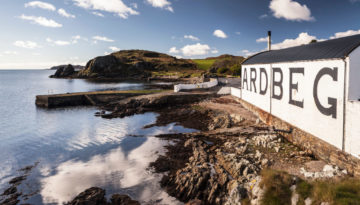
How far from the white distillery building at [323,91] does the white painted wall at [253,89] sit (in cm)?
23

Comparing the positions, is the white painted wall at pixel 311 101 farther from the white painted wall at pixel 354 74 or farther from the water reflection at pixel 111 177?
the water reflection at pixel 111 177

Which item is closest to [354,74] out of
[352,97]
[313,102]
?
[352,97]

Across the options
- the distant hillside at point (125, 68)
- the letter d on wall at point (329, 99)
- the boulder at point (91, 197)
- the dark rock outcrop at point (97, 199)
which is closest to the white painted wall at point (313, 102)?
the letter d on wall at point (329, 99)

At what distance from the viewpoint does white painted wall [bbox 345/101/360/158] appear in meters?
9.76

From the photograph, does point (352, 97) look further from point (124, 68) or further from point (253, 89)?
point (124, 68)

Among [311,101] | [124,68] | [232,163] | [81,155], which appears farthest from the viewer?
[124,68]

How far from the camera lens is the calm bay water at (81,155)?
11.5 metres

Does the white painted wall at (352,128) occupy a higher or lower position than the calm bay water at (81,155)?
higher

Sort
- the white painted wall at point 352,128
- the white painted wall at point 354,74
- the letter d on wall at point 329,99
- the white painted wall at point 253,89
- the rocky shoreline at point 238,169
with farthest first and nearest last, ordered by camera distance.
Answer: the white painted wall at point 253,89 < the letter d on wall at point 329,99 < the white painted wall at point 354,74 < the white painted wall at point 352,128 < the rocky shoreline at point 238,169

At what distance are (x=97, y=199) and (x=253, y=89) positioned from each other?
63.1ft

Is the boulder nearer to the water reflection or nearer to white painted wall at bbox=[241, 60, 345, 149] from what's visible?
the water reflection

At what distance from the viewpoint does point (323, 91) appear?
472 inches

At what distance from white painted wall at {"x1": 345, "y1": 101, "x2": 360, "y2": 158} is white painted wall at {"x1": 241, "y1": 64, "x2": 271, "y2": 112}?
9120mm

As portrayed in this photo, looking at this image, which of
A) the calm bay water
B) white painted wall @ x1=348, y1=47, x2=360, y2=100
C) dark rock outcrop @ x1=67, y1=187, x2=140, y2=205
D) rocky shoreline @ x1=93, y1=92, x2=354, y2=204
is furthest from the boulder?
white painted wall @ x1=348, y1=47, x2=360, y2=100
